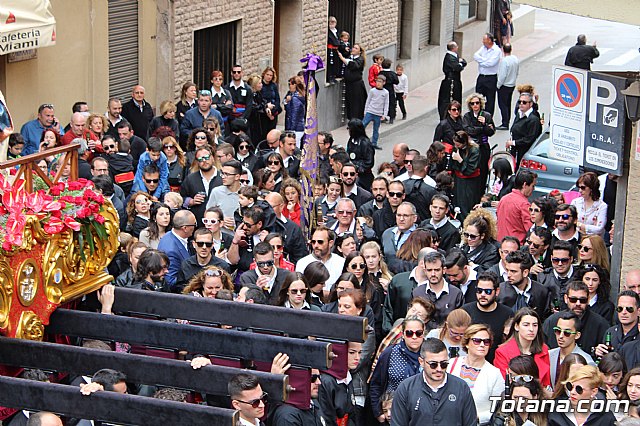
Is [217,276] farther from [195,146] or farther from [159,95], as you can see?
[159,95]

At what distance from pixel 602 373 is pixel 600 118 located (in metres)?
4.04

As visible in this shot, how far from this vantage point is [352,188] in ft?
49.5

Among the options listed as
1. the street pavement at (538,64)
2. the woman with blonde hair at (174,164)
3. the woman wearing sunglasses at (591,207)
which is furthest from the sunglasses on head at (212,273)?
the street pavement at (538,64)

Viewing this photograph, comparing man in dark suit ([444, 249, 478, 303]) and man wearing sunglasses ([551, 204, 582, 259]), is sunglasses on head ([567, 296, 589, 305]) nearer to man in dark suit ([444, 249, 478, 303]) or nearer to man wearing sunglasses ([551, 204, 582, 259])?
man in dark suit ([444, 249, 478, 303])

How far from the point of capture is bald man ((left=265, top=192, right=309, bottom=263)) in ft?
43.5

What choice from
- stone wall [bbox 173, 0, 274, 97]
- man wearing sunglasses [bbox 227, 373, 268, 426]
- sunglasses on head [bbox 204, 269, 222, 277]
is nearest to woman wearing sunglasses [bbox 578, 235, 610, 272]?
sunglasses on head [bbox 204, 269, 222, 277]

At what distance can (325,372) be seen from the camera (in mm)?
9484

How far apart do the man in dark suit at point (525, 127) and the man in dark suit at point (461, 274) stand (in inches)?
310

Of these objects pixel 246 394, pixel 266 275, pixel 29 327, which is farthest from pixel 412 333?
pixel 29 327

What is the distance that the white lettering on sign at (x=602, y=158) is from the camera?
12.9 meters

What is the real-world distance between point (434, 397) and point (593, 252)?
153 inches

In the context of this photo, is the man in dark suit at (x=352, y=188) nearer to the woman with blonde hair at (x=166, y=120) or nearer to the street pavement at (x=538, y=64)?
the woman with blonde hair at (x=166, y=120)

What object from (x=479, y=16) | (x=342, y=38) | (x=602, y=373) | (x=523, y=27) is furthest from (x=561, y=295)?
(x=523, y=27)

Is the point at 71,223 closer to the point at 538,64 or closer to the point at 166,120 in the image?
the point at 166,120
